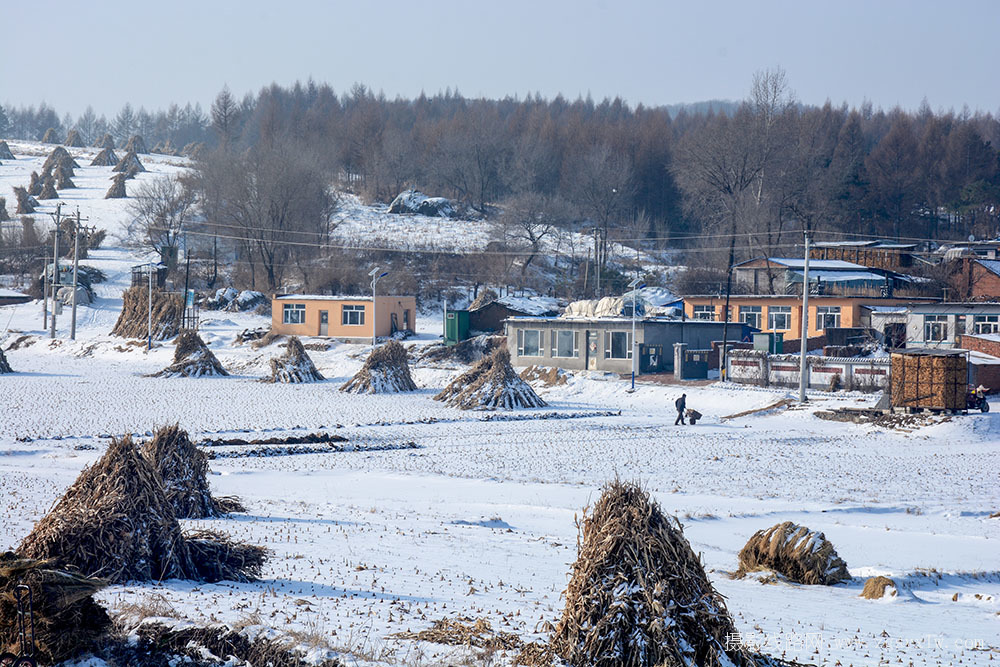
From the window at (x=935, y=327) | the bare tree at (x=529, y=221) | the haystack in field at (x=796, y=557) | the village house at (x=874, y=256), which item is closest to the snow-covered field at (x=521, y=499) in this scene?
the haystack in field at (x=796, y=557)

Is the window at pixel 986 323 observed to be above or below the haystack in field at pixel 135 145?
below

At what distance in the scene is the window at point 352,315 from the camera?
5719 cm

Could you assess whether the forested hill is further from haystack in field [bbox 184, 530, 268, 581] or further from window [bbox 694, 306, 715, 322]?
haystack in field [bbox 184, 530, 268, 581]

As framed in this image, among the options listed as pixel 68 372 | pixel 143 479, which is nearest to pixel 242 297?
pixel 68 372

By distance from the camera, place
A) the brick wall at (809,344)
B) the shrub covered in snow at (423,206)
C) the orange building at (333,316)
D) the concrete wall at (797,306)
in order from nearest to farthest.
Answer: the brick wall at (809,344) → the concrete wall at (797,306) → the orange building at (333,316) → the shrub covered in snow at (423,206)

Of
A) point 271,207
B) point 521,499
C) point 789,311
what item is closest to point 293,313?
point 271,207

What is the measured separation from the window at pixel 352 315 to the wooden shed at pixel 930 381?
110 feet

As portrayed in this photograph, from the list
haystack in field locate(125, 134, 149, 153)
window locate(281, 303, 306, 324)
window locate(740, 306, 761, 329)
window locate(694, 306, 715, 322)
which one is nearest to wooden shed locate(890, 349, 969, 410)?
window locate(740, 306, 761, 329)

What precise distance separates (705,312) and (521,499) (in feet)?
141

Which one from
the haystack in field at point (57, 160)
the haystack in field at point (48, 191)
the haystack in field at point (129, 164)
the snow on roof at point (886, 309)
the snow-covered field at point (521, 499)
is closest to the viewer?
the snow-covered field at point (521, 499)

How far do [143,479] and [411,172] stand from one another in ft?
344

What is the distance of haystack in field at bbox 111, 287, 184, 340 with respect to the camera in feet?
195

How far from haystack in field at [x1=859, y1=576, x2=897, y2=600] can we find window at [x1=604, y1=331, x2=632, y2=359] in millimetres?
34245

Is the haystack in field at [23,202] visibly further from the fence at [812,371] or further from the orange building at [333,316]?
the fence at [812,371]
